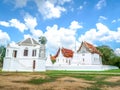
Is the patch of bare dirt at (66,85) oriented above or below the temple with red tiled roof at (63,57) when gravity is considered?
below

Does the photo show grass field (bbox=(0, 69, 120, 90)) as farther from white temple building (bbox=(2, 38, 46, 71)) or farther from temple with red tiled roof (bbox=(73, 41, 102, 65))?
temple with red tiled roof (bbox=(73, 41, 102, 65))

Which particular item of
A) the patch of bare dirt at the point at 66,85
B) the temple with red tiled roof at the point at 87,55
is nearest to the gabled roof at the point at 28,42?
the temple with red tiled roof at the point at 87,55

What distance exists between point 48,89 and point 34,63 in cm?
4221

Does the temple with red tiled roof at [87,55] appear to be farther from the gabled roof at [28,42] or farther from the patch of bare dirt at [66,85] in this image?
the patch of bare dirt at [66,85]

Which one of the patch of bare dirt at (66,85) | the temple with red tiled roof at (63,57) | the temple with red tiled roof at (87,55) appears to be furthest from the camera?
the temple with red tiled roof at (63,57)

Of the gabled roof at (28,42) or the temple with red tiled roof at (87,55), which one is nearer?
the gabled roof at (28,42)

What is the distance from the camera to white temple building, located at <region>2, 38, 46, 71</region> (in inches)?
2226

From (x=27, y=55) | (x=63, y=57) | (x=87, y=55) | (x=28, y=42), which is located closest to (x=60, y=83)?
(x=27, y=55)

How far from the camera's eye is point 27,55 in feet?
193

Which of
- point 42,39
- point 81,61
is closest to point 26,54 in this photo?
point 81,61

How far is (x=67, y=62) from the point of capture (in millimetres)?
83812

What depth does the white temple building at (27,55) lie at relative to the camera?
56.5m

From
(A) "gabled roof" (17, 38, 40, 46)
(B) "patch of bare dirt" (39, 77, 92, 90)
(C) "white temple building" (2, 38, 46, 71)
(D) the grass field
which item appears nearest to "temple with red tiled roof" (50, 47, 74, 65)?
(C) "white temple building" (2, 38, 46, 71)

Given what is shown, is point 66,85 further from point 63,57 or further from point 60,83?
point 63,57
